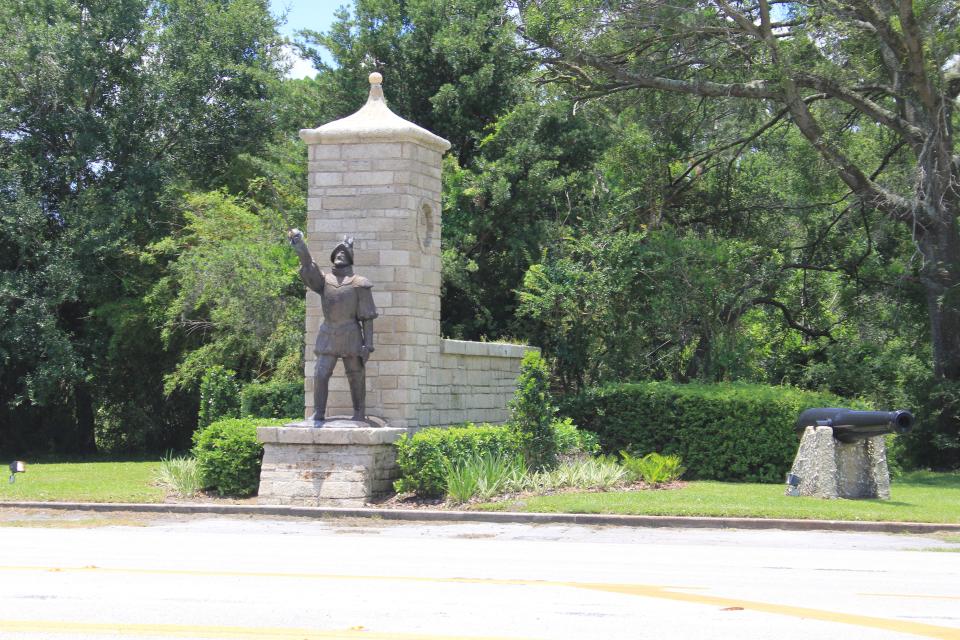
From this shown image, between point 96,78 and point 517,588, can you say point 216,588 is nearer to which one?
point 517,588

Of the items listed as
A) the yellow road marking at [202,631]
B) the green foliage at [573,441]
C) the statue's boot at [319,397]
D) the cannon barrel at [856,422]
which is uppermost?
the statue's boot at [319,397]

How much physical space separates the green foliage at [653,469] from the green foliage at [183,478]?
6.73 m

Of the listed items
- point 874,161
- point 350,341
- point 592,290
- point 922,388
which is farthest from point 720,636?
point 874,161

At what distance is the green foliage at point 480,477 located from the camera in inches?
612

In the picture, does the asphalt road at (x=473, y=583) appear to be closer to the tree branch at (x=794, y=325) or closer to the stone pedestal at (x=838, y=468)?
the stone pedestal at (x=838, y=468)

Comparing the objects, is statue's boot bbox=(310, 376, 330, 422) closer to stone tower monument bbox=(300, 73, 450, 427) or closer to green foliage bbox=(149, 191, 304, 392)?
stone tower monument bbox=(300, 73, 450, 427)

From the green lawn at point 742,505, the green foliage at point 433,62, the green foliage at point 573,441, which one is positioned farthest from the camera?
the green foliage at point 433,62

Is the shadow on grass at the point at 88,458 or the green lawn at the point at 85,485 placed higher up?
the green lawn at the point at 85,485

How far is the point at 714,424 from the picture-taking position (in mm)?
19656

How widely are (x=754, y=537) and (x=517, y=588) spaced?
5094mm

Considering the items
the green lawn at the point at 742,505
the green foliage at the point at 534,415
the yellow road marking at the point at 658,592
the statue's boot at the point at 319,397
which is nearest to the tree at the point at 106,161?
the statue's boot at the point at 319,397

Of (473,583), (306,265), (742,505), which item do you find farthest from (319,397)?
(473,583)

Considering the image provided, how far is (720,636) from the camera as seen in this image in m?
7.02

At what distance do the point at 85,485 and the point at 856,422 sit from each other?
1223 centimetres
